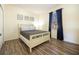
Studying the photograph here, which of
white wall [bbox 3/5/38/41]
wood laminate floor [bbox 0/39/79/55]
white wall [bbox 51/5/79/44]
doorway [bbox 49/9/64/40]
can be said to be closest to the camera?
wood laminate floor [bbox 0/39/79/55]

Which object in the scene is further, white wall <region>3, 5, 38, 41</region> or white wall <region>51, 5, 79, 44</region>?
white wall <region>3, 5, 38, 41</region>

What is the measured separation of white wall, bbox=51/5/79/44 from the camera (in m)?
3.35

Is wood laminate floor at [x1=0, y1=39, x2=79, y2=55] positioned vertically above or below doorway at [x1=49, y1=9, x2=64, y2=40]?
below

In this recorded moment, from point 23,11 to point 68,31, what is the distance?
12.6 feet

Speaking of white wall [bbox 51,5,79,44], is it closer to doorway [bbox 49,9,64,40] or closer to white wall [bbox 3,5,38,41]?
doorway [bbox 49,9,64,40]

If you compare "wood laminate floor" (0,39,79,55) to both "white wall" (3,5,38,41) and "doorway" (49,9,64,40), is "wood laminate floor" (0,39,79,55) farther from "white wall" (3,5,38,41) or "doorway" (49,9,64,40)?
"doorway" (49,9,64,40)

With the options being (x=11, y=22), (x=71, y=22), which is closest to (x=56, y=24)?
(x=71, y=22)

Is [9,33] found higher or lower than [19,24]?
lower

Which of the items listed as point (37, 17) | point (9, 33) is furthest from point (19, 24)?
Result: point (37, 17)

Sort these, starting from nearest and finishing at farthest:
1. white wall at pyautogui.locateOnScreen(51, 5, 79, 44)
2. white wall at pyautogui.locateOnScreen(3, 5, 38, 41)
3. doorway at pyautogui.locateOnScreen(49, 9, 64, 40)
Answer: white wall at pyautogui.locateOnScreen(51, 5, 79, 44)
white wall at pyautogui.locateOnScreen(3, 5, 38, 41)
doorway at pyautogui.locateOnScreen(49, 9, 64, 40)

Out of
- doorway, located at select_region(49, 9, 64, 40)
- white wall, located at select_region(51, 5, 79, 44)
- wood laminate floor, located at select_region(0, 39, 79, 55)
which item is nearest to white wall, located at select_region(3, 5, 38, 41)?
wood laminate floor, located at select_region(0, 39, 79, 55)

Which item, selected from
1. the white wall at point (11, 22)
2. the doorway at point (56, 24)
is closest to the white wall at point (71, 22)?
the doorway at point (56, 24)

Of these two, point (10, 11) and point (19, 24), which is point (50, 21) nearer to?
point (19, 24)

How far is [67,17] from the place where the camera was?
380cm
